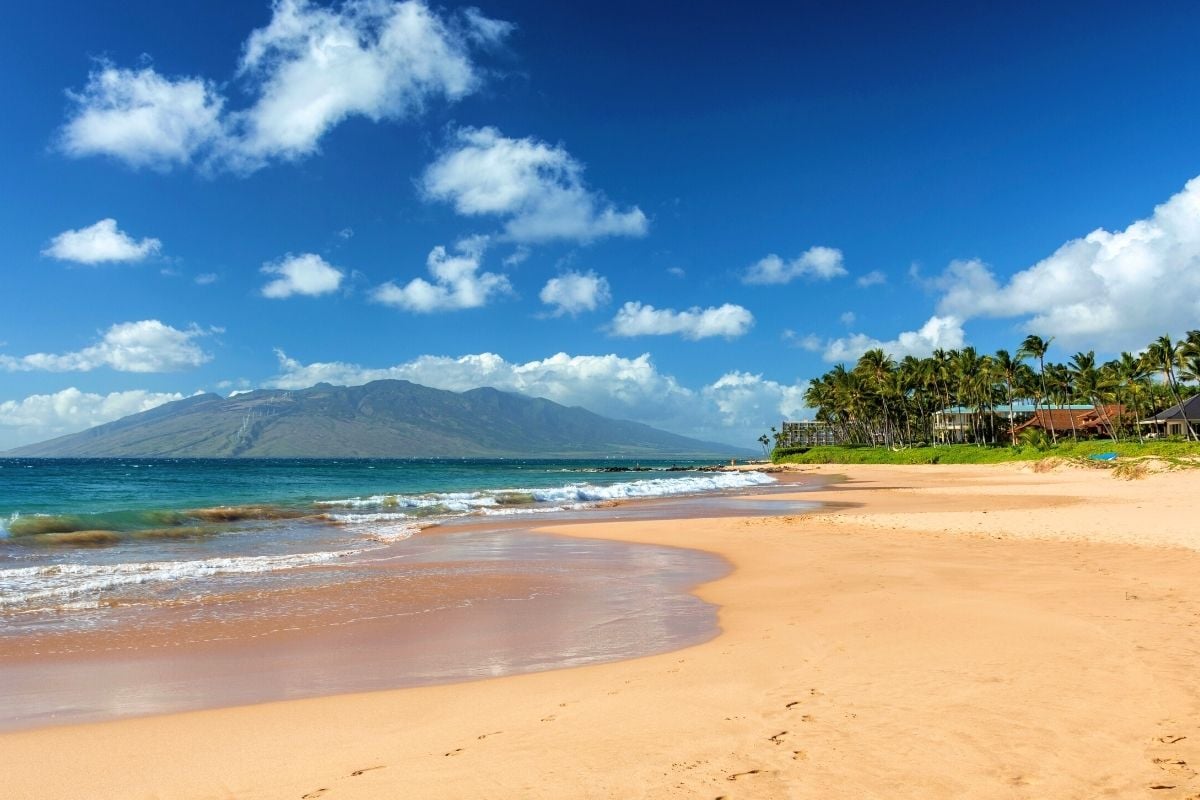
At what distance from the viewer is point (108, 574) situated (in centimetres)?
1426

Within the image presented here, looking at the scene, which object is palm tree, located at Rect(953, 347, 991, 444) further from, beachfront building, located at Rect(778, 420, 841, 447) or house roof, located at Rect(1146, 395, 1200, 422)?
beachfront building, located at Rect(778, 420, 841, 447)

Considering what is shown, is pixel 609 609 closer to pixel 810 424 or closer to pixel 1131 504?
pixel 1131 504

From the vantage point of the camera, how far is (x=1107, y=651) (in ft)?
23.4

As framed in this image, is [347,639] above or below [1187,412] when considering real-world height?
below

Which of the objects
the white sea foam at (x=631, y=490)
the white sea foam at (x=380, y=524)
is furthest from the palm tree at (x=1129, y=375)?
the white sea foam at (x=380, y=524)

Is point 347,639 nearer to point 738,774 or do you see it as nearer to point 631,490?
point 738,774

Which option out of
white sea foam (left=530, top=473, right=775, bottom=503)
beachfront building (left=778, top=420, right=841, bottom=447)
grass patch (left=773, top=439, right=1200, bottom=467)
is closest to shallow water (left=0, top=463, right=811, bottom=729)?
white sea foam (left=530, top=473, right=775, bottom=503)

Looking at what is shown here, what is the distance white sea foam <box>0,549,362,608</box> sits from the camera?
40.4ft

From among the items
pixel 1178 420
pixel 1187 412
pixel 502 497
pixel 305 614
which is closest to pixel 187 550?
pixel 305 614

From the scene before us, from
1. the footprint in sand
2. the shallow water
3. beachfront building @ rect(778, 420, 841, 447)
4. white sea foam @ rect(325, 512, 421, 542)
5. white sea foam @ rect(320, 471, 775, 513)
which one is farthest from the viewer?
beachfront building @ rect(778, 420, 841, 447)

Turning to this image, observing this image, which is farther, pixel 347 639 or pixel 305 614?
pixel 305 614

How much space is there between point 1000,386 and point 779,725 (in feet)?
322

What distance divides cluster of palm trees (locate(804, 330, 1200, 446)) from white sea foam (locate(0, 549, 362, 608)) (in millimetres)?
80662

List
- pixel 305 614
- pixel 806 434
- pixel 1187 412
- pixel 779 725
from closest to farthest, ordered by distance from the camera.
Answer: pixel 779 725 < pixel 305 614 < pixel 1187 412 < pixel 806 434
